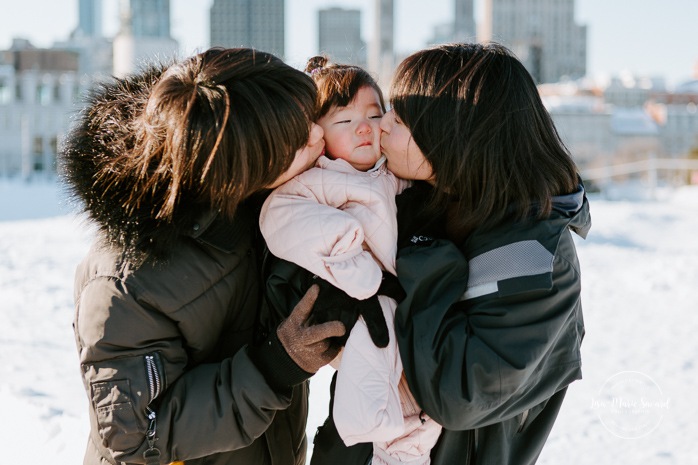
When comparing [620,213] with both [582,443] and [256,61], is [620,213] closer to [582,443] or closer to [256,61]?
[582,443]

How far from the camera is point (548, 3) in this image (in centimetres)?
10919

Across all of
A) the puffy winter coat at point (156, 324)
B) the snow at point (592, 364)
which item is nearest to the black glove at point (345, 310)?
the puffy winter coat at point (156, 324)

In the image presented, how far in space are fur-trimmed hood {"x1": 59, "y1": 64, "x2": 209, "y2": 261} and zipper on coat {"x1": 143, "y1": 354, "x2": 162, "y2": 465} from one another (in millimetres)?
206

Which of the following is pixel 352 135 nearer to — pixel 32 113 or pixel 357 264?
pixel 357 264

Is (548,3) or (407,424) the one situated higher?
(548,3)

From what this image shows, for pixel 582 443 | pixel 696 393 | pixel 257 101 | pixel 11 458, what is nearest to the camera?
pixel 257 101

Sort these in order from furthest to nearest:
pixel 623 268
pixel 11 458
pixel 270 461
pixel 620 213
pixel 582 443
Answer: pixel 620 213, pixel 623 268, pixel 582 443, pixel 11 458, pixel 270 461

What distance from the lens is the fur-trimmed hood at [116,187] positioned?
5.05ft

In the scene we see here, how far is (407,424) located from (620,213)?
38.0ft

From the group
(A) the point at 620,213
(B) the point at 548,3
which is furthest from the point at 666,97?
(A) the point at 620,213

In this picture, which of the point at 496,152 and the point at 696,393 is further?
the point at 696,393

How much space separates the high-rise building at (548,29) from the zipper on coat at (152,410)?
99.3 m

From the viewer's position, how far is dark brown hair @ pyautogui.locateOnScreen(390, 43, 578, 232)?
1.64m

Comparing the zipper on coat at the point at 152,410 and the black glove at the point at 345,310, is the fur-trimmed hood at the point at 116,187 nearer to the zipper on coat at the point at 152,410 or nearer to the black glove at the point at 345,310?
the zipper on coat at the point at 152,410
